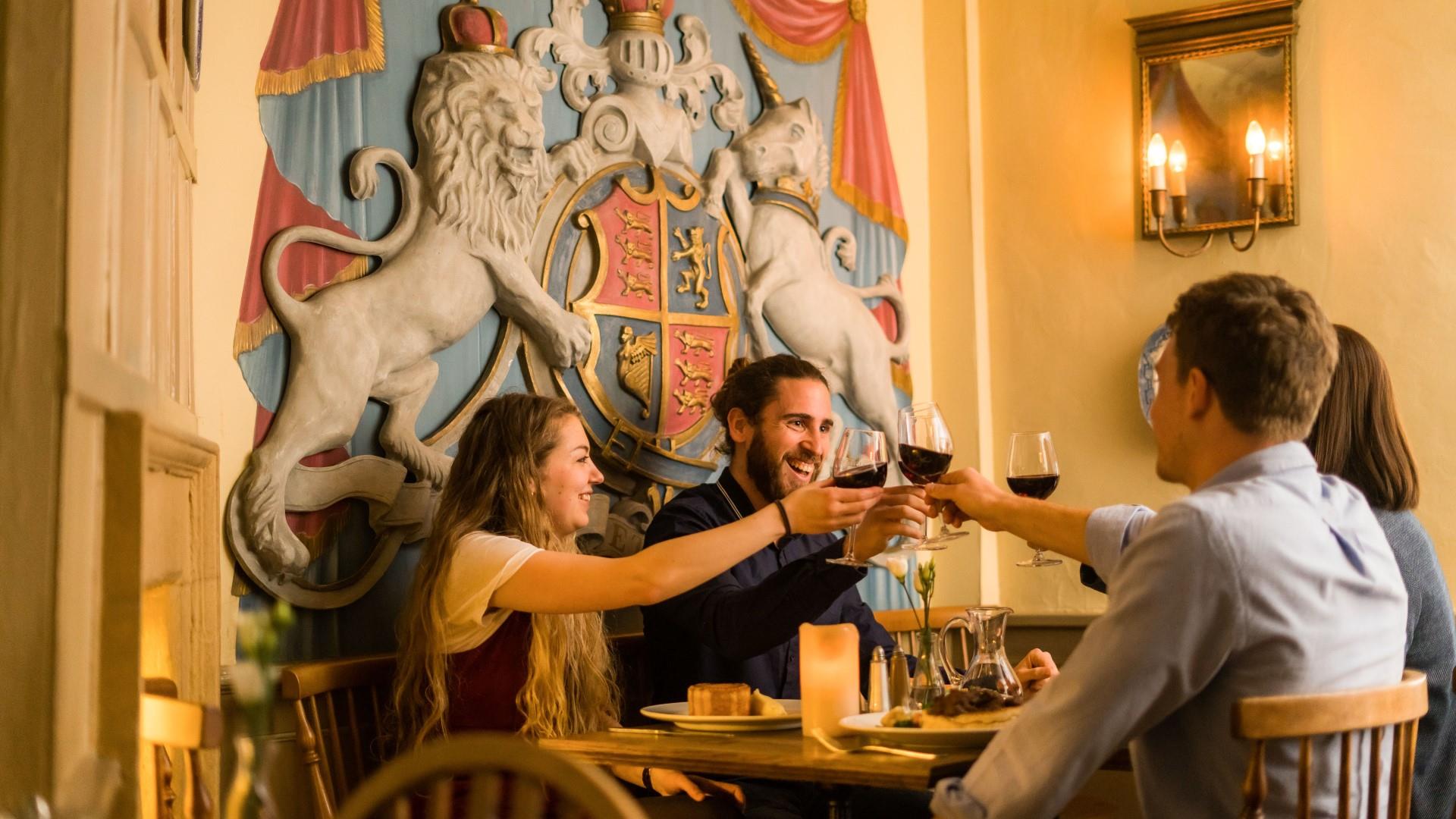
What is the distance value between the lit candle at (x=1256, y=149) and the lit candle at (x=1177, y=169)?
209mm

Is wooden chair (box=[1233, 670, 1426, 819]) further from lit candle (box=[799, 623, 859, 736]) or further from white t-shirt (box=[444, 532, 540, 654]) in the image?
white t-shirt (box=[444, 532, 540, 654])

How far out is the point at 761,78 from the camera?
4035 mm

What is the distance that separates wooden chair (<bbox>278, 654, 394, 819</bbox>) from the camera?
2.52m

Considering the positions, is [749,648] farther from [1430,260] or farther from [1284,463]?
[1430,260]

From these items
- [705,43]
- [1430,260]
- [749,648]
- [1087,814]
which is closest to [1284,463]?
[749,648]

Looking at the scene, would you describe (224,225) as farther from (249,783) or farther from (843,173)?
(843,173)

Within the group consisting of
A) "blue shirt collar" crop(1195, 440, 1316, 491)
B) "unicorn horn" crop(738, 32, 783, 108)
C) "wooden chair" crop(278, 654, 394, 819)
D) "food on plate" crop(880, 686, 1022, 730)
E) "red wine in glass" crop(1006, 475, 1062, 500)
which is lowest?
"wooden chair" crop(278, 654, 394, 819)

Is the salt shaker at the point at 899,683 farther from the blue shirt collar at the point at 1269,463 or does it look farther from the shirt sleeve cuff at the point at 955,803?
the blue shirt collar at the point at 1269,463

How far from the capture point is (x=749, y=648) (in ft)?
8.87

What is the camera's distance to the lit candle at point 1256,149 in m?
4.18

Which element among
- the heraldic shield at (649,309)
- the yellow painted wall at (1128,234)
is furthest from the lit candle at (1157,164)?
the heraldic shield at (649,309)

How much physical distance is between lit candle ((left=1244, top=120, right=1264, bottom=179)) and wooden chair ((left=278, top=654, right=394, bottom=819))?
294 cm

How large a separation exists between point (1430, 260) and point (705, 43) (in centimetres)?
224

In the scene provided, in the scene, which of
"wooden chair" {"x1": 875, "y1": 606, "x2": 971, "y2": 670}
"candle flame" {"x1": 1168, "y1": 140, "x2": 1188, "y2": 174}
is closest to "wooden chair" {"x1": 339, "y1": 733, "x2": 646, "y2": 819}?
"wooden chair" {"x1": 875, "y1": 606, "x2": 971, "y2": 670}
